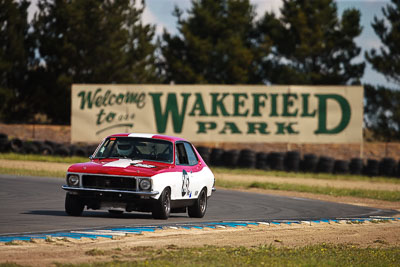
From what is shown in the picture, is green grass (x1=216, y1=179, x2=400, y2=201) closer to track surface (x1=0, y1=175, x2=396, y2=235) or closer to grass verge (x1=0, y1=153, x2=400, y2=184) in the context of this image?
track surface (x1=0, y1=175, x2=396, y2=235)

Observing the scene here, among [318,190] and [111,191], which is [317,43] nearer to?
[318,190]

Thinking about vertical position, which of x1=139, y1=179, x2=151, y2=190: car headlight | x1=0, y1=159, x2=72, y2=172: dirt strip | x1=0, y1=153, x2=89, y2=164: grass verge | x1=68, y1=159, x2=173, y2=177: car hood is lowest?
x1=0, y1=159, x2=72, y2=172: dirt strip

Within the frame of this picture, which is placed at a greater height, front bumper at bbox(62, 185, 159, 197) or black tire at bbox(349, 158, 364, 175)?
front bumper at bbox(62, 185, 159, 197)

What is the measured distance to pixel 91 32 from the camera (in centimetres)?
5688

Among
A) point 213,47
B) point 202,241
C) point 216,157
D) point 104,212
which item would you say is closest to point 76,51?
point 213,47

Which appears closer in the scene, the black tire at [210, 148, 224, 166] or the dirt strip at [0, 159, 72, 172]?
the dirt strip at [0, 159, 72, 172]

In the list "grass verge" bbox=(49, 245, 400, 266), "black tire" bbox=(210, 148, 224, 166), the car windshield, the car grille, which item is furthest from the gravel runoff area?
"black tire" bbox=(210, 148, 224, 166)

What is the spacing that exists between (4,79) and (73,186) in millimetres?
41311

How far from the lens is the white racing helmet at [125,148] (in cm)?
1329

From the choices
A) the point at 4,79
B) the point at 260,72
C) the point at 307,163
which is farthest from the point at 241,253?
Result: the point at 260,72

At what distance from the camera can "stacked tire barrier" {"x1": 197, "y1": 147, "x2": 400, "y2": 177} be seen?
34344 mm

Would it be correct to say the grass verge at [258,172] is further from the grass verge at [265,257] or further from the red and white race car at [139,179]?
the grass verge at [265,257]

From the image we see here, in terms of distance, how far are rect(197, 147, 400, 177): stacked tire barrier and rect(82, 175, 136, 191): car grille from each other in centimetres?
2251

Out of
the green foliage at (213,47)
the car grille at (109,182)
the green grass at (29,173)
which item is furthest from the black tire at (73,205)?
the green foliage at (213,47)
